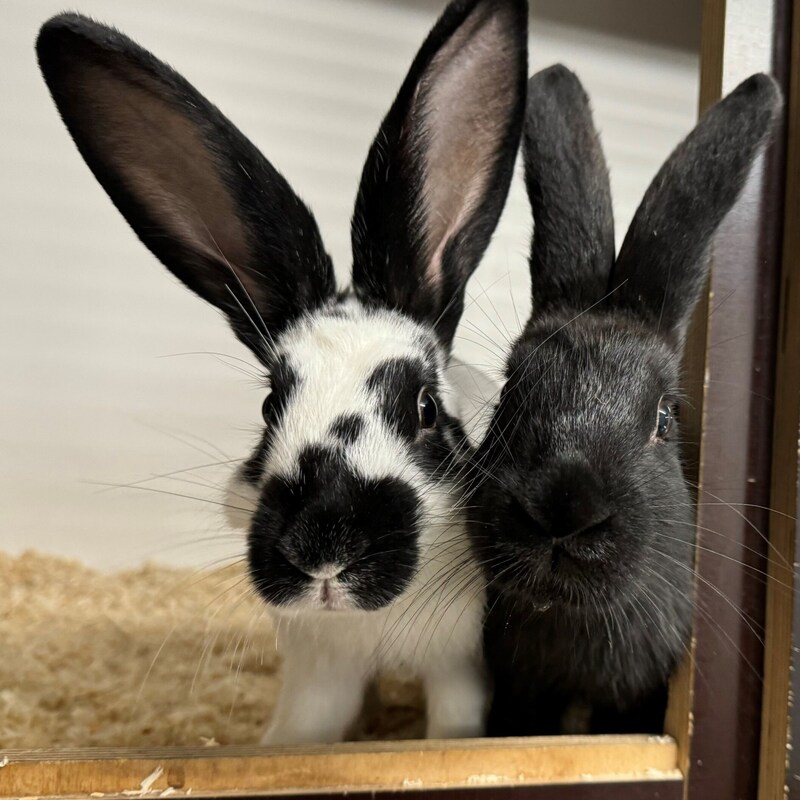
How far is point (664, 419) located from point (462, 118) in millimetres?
390

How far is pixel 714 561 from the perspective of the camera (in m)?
0.82

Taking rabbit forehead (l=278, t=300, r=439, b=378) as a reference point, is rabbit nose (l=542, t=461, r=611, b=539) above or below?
below

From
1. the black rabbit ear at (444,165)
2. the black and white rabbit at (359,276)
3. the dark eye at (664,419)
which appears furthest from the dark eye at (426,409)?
the dark eye at (664,419)

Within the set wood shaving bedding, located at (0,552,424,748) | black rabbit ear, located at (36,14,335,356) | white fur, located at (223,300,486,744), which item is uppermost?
black rabbit ear, located at (36,14,335,356)

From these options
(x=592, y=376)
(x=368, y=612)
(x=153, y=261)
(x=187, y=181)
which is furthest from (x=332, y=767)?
(x=153, y=261)

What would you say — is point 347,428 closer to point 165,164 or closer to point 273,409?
point 273,409

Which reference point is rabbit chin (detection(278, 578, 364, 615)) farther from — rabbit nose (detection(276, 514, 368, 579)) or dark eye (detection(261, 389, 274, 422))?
dark eye (detection(261, 389, 274, 422))

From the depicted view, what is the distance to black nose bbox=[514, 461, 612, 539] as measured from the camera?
0.65 m

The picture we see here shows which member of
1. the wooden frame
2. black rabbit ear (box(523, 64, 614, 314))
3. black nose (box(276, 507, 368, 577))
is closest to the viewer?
black nose (box(276, 507, 368, 577))

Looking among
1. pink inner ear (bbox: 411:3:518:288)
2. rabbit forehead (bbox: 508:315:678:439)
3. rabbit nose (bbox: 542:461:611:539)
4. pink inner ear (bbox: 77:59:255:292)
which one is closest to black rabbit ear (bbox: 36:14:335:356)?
pink inner ear (bbox: 77:59:255:292)

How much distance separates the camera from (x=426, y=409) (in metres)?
0.80

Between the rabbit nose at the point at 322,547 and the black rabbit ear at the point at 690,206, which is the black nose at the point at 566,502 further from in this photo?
the black rabbit ear at the point at 690,206

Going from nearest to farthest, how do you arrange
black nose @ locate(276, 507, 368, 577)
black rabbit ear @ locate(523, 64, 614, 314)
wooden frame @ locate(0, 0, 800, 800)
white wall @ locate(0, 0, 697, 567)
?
1. black nose @ locate(276, 507, 368, 577)
2. wooden frame @ locate(0, 0, 800, 800)
3. black rabbit ear @ locate(523, 64, 614, 314)
4. white wall @ locate(0, 0, 697, 567)

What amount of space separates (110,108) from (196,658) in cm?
71
